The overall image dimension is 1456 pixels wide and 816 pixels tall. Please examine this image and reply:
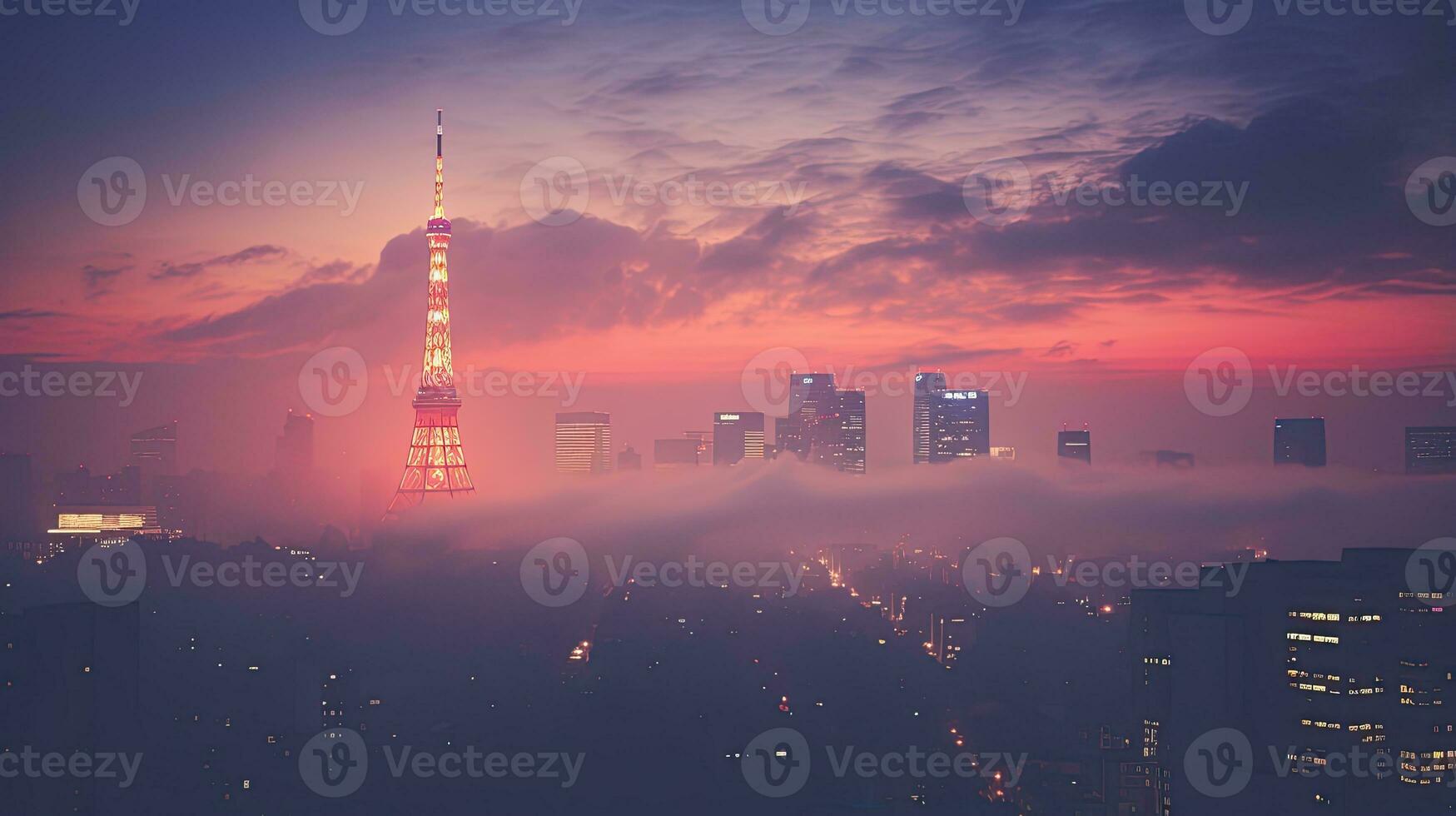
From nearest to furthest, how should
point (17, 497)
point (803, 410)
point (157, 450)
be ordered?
point (17, 497)
point (157, 450)
point (803, 410)

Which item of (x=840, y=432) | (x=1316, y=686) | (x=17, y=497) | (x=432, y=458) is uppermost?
(x=840, y=432)

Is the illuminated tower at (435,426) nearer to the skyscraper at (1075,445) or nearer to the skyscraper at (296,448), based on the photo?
the skyscraper at (296,448)

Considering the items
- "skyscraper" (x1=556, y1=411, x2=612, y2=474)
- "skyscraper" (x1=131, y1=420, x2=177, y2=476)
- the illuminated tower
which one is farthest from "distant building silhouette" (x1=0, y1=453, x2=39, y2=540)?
"skyscraper" (x1=556, y1=411, x2=612, y2=474)

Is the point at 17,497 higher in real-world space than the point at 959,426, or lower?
lower

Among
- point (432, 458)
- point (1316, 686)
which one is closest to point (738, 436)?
point (432, 458)

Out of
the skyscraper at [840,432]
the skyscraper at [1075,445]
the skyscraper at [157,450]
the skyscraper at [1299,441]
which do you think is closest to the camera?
the skyscraper at [157,450]

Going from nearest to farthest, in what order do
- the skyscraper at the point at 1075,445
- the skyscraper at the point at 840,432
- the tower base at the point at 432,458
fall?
the tower base at the point at 432,458
the skyscraper at the point at 1075,445
the skyscraper at the point at 840,432

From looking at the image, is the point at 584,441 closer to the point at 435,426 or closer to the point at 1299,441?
the point at 435,426

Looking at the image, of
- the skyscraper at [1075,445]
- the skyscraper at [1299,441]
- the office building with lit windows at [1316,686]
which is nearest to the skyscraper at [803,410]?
the skyscraper at [1075,445]
